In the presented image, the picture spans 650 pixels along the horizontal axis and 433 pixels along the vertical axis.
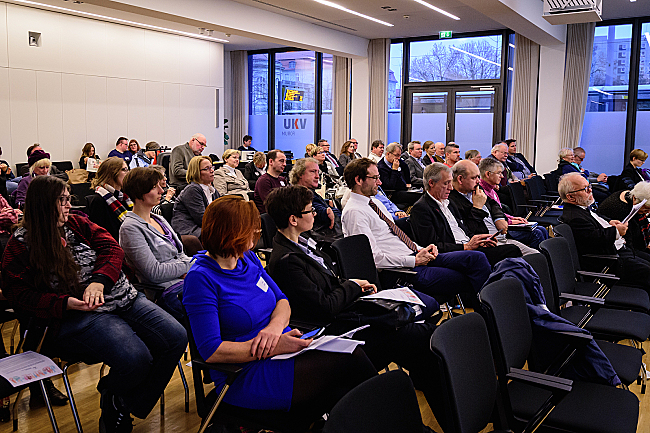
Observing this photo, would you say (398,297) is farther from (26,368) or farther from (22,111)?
(22,111)

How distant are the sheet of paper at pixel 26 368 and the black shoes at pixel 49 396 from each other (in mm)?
569

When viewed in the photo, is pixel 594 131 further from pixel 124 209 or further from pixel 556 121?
pixel 124 209

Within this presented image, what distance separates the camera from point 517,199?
7.02 m

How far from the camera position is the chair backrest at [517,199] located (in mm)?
6854

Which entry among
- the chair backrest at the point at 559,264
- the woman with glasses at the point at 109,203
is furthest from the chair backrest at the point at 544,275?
the woman with glasses at the point at 109,203

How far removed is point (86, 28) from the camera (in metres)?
11.7

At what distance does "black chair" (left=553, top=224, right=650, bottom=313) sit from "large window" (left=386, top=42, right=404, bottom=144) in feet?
32.2

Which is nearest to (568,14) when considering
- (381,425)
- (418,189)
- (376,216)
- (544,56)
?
(418,189)

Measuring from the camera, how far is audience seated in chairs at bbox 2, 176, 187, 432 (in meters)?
2.48

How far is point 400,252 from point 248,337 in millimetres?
2022

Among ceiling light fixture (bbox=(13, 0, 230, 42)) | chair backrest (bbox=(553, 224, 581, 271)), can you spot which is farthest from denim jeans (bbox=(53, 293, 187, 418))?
ceiling light fixture (bbox=(13, 0, 230, 42))

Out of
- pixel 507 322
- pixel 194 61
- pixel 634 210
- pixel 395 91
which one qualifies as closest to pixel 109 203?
pixel 507 322

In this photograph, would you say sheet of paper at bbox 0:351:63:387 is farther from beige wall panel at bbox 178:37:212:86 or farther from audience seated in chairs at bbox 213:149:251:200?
beige wall panel at bbox 178:37:212:86

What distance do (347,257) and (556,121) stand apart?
9875 millimetres
